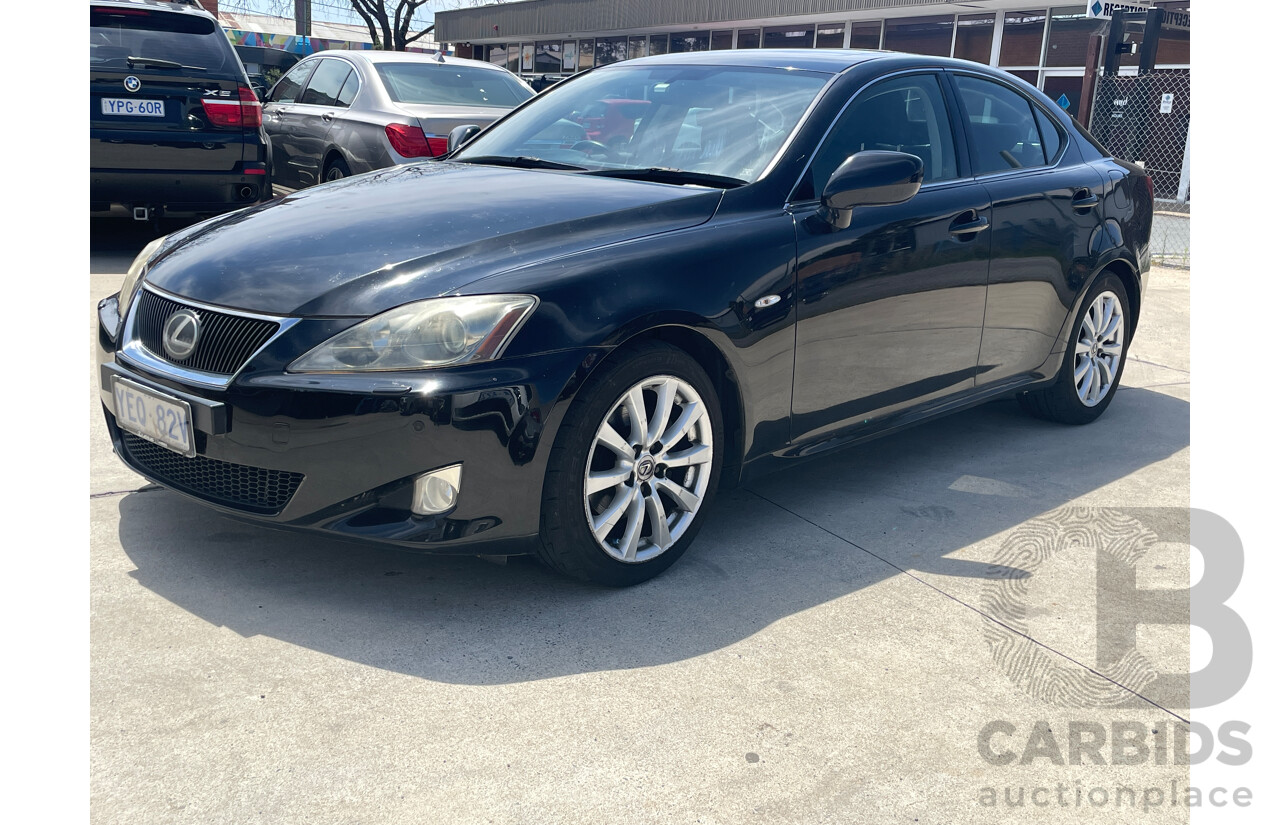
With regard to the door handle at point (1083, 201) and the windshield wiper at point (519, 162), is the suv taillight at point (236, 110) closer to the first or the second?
the windshield wiper at point (519, 162)

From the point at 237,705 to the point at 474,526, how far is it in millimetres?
715

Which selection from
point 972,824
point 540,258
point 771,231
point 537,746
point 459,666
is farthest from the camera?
point 771,231

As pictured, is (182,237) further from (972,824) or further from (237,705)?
(972,824)

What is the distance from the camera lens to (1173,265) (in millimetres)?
11273

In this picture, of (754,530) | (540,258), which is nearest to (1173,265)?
(754,530)

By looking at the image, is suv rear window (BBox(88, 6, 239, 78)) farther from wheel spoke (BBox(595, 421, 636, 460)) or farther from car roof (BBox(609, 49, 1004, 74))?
wheel spoke (BBox(595, 421, 636, 460))

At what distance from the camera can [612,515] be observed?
3193 mm

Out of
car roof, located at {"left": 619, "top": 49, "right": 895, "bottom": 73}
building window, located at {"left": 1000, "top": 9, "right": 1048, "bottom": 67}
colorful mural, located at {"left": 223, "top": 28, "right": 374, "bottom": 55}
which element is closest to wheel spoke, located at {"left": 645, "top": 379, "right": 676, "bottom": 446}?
car roof, located at {"left": 619, "top": 49, "right": 895, "bottom": 73}

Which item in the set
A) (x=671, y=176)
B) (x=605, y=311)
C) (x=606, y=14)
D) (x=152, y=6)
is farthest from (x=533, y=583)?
(x=606, y=14)

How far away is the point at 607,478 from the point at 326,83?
287 inches

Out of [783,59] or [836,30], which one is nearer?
[783,59]

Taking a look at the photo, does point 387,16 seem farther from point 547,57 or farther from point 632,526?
point 632,526

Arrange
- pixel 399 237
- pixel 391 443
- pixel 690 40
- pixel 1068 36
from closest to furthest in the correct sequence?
pixel 391 443 → pixel 399 237 → pixel 1068 36 → pixel 690 40

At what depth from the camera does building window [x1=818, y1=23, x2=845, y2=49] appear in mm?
24875
